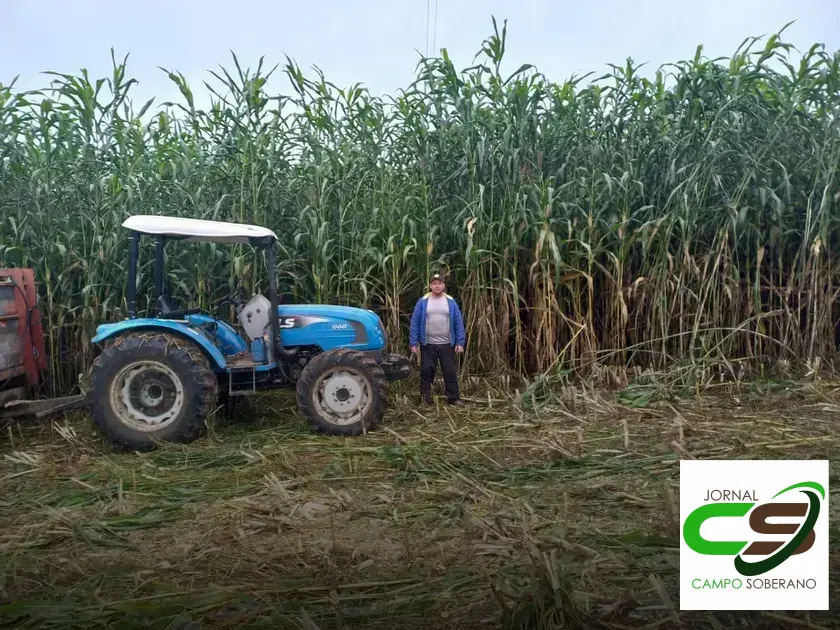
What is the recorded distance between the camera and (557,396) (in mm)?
6605

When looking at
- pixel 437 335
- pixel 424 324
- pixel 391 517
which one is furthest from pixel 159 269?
pixel 391 517

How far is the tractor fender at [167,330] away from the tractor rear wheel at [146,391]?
0.27 feet

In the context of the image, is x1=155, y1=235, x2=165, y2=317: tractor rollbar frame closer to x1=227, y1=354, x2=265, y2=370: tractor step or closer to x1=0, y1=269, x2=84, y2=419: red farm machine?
x1=227, y1=354, x2=265, y2=370: tractor step

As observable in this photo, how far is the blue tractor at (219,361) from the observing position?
543cm

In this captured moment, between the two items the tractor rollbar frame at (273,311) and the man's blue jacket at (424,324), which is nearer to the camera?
the tractor rollbar frame at (273,311)

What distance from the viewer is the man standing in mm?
6750

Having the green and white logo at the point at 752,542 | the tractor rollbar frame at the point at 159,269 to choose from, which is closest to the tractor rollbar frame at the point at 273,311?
the tractor rollbar frame at the point at 159,269

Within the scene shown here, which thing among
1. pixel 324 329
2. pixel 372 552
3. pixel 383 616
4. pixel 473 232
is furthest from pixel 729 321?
pixel 383 616

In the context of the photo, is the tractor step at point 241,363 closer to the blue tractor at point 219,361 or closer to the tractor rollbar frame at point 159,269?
the blue tractor at point 219,361

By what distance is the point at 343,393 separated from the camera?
5715 mm

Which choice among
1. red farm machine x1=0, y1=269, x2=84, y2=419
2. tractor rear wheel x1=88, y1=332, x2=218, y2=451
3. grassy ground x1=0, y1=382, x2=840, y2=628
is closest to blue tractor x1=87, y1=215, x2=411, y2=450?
tractor rear wheel x1=88, y1=332, x2=218, y2=451

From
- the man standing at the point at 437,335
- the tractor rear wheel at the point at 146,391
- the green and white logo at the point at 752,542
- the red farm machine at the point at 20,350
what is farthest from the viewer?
the man standing at the point at 437,335

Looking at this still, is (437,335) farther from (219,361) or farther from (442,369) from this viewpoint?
(219,361)

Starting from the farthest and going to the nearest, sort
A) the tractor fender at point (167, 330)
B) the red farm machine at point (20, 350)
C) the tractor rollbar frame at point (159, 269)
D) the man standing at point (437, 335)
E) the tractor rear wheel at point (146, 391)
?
1. the man standing at point (437, 335)
2. the tractor rollbar frame at point (159, 269)
3. the red farm machine at point (20, 350)
4. the tractor fender at point (167, 330)
5. the tractor rear wheel at point (146, 391)
